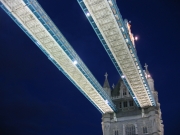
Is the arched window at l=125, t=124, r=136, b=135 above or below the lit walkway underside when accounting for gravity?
below

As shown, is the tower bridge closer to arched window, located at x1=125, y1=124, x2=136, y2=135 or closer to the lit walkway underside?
the lit walkway underside

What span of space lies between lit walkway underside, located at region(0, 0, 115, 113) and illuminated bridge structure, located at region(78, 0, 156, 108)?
6.69 m

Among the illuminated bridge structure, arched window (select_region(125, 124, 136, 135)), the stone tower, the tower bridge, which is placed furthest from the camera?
arched window (select_region(125, 124, 136, 135))

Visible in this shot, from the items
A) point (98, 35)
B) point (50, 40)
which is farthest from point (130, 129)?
point (50, 40)

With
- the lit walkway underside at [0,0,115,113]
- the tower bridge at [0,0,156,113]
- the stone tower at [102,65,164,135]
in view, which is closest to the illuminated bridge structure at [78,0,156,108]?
the tower bridge at [0,0,156,113]

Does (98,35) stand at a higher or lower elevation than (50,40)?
higher

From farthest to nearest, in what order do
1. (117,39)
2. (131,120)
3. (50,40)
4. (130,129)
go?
(131,120) → (130,129) → (117,39) → (50,40)

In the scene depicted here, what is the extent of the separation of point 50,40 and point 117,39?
1295cm

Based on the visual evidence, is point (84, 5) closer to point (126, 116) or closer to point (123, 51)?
point (123, 51)

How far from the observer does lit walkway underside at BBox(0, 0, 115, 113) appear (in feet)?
134

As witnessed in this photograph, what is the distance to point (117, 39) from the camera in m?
48.6

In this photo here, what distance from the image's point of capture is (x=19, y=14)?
42312 millimetres

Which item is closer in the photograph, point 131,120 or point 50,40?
point 50,40

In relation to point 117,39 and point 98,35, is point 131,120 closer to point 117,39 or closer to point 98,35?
point 117,39
